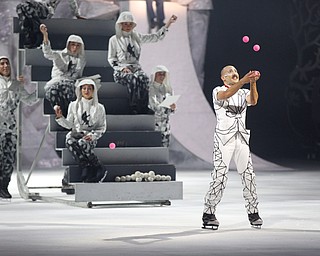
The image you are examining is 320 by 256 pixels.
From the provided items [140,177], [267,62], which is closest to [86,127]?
[140,177]

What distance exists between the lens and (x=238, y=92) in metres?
9.24

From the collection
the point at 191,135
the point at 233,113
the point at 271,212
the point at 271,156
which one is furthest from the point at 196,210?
the point at 271,156

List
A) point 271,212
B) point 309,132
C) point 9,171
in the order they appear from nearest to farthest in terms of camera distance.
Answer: point 271,212 → point 9,171 → point 309,132

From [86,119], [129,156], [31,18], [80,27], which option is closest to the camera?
[86,119]

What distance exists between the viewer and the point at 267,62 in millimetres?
21172

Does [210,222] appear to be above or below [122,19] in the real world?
below

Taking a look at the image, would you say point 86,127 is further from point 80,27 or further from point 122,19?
point 80,27

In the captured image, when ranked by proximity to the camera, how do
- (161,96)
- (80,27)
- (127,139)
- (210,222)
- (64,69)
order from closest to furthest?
(210,222) < (127,139) < (64,69) < (80,27) < (161,96)

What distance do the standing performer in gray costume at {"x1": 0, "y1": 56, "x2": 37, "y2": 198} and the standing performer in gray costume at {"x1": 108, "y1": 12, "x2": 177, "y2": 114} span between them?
118cm

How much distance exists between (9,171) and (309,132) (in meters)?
9.71

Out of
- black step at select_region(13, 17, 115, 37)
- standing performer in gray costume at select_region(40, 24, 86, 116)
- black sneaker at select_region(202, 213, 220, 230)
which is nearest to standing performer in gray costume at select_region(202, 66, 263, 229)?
black sneaker at select_region(202, 213, 220, 230)

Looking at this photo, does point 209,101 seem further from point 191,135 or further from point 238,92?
point 238,92

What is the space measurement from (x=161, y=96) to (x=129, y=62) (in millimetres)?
1461

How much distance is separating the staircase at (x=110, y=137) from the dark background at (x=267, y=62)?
22.7 feet
